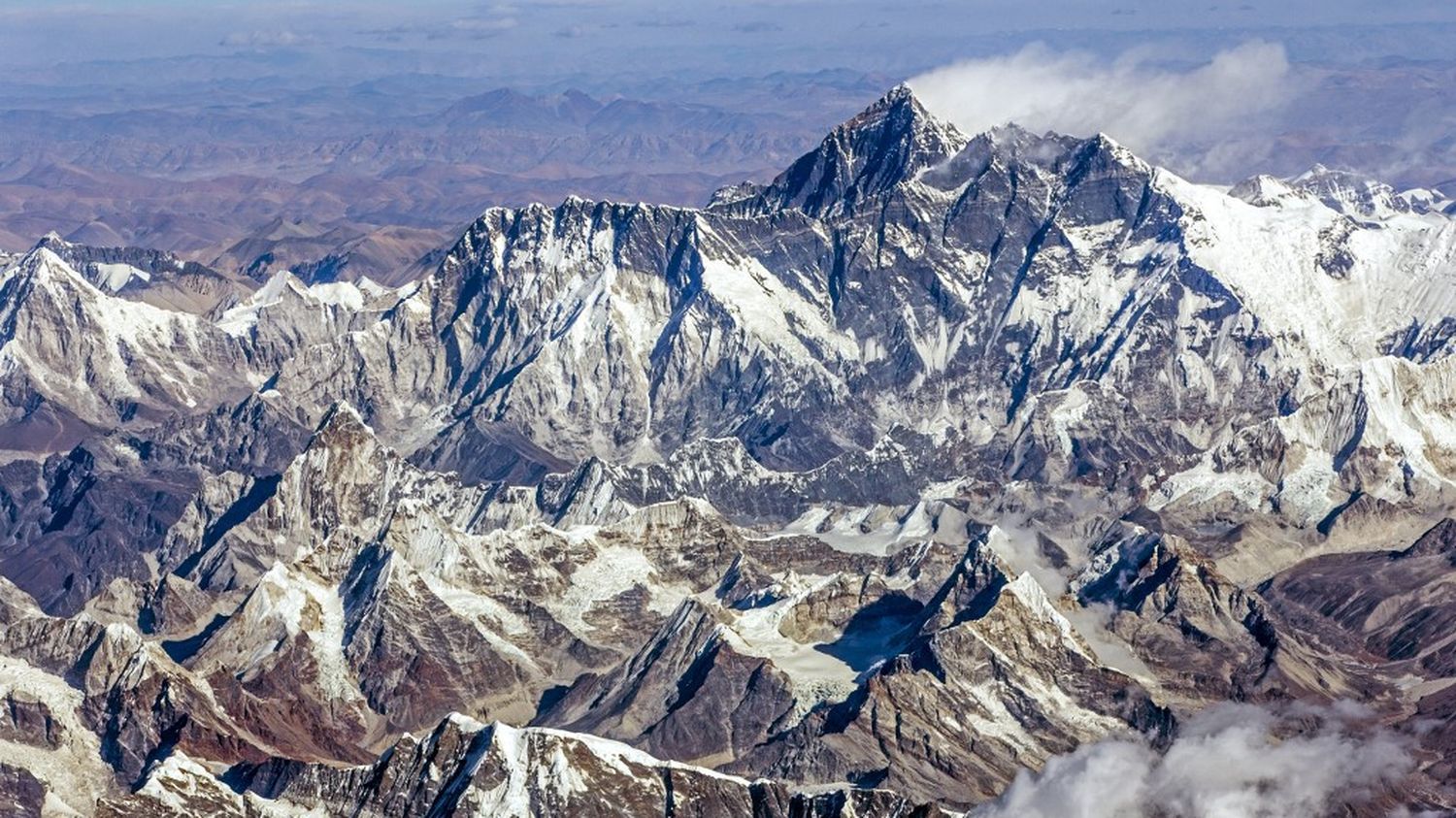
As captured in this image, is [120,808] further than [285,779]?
No

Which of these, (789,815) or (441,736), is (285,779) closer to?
(441,736)

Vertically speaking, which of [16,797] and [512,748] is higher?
[512,748]

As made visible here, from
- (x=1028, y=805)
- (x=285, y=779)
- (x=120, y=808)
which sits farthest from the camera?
(x=1028, y=805)

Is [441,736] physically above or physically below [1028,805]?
above

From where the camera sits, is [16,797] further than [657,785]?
Yes

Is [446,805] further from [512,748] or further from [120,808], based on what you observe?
Result: [120,808]

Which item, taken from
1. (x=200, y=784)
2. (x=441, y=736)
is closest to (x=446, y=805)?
(x=441, y=736)

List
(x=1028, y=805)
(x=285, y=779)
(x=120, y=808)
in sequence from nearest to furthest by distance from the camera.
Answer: (x=120, y=808), (x=285, y=779), (x=1028, y=805)

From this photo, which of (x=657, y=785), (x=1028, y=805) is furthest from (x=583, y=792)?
(x=1028, y=805)
